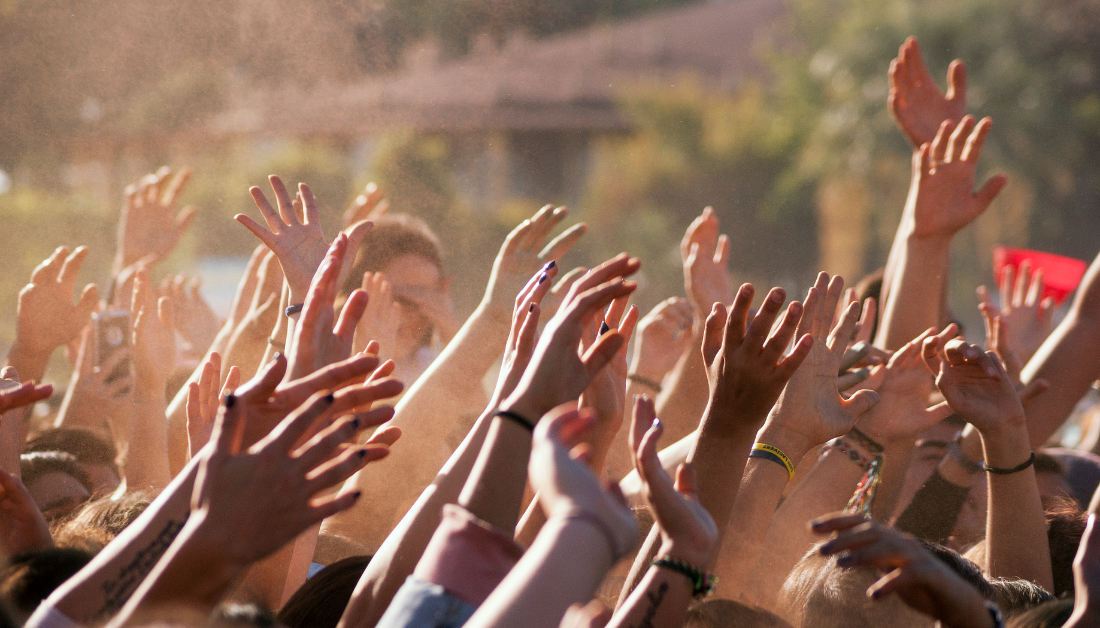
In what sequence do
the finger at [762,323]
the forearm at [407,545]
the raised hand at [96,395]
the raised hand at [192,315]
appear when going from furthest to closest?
the raised hand at [192,315] → the raised hand at [96,395] → the finger at [762,323] → the forearm at [407,545]

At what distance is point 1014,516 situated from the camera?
1.68 m

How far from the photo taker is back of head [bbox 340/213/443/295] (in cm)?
287

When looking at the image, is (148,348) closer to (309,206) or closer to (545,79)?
(309,206)

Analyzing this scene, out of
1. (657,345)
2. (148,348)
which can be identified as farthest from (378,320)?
(657,345)

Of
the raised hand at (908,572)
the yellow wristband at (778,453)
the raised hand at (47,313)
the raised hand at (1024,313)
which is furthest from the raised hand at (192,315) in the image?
the raised hand at (1024,313)

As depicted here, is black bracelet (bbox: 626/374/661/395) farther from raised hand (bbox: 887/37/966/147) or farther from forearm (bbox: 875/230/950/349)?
raised hand (bbox: 887/37/966/147)

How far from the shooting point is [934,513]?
221 cm

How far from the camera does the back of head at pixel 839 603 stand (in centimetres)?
152

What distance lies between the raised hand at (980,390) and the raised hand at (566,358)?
0.78m

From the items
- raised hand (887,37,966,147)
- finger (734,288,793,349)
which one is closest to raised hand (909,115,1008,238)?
raised hand (887,37,966,147)

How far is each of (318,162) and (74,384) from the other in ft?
43.7

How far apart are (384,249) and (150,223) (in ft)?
4.27

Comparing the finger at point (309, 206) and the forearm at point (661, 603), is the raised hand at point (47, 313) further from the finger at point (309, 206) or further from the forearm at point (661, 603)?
the forearm at point (661, 603)

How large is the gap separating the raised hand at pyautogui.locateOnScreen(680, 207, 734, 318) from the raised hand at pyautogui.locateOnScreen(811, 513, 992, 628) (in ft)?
4.57
